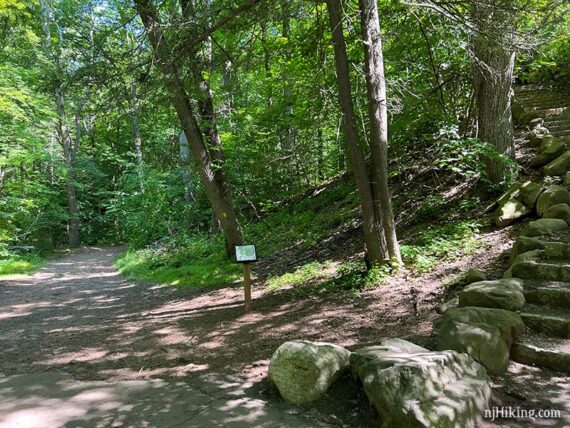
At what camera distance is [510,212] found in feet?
20.5

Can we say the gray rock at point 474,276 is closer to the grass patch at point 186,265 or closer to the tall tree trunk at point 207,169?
the grass patch at point 186,265

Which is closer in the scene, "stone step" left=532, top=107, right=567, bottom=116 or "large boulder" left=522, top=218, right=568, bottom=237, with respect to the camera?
"large boulder" left=522, top=218, right=568, bottom=237

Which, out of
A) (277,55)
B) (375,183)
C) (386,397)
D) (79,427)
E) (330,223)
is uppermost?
(277,55)

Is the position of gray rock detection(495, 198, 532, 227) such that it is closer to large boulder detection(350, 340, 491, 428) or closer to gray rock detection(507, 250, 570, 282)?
gray rock detection(507, 250, 570, 282)

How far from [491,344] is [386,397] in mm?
1185

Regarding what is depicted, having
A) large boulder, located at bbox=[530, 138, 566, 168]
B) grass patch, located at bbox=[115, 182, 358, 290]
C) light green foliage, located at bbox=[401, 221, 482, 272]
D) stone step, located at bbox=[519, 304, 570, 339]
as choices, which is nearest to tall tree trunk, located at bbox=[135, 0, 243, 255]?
grass patch, located at bbox=[115, 182, 358, 290]

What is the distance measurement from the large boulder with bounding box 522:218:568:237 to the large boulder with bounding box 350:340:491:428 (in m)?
2.92

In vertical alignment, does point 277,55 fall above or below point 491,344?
above

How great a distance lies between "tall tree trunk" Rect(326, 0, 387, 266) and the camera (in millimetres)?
6172

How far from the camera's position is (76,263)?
57.9ft

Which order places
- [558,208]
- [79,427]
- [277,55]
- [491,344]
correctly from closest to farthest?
[79,427]
[491,344]
[558,208]
[277,55]

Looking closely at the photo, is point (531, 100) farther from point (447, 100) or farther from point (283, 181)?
point (283, 181)

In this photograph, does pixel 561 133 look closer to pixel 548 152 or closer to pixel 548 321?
pixel 548 152

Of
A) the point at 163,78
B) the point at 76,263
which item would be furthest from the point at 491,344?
the point at 76,263
